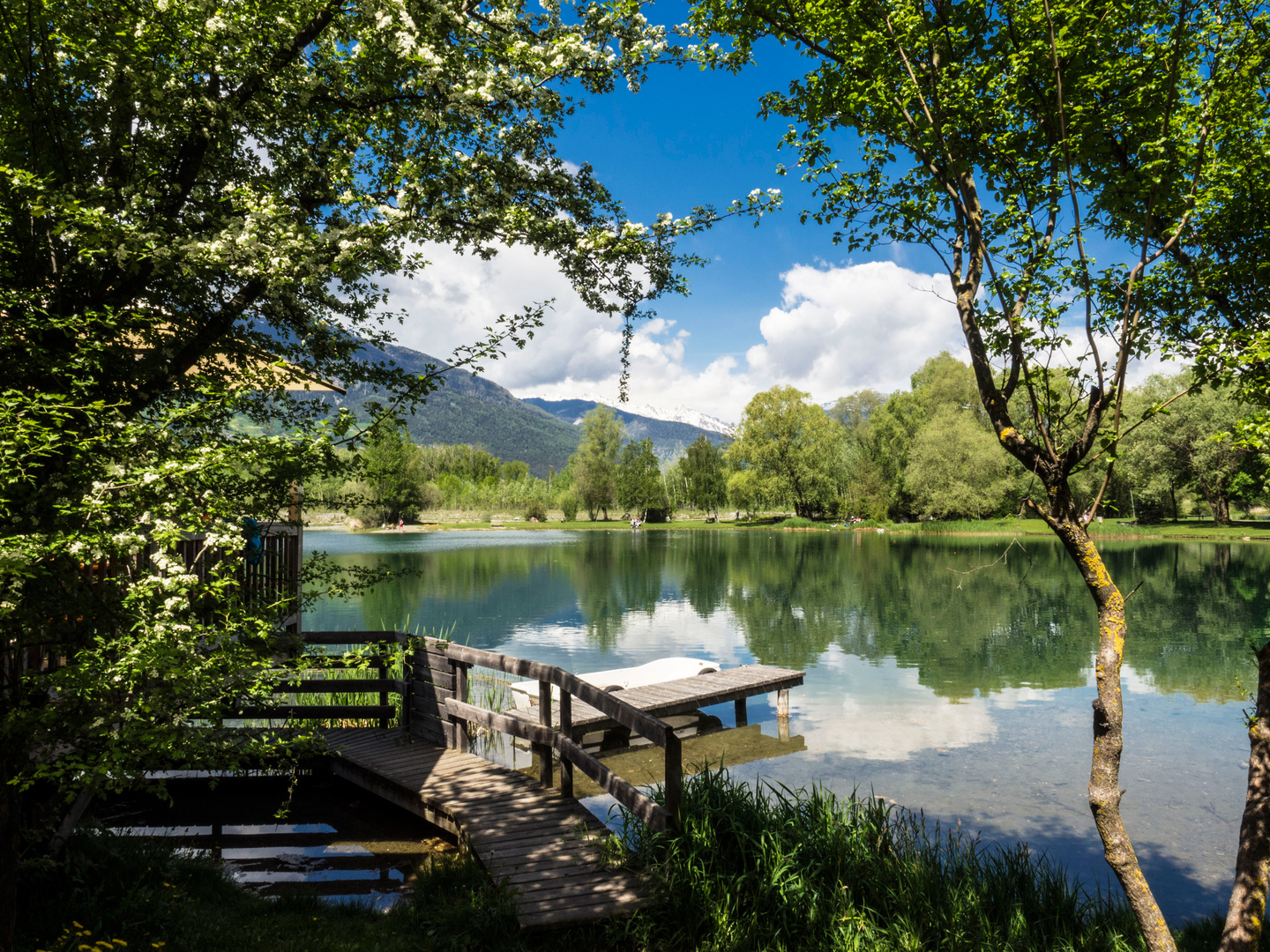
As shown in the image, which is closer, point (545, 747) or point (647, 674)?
point (545, 747)

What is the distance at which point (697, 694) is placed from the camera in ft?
38.9

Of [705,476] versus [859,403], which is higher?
[859,403]

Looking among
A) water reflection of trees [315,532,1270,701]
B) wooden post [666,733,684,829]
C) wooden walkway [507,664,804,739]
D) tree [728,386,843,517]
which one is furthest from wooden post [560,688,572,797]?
tree [728,386,843,517]

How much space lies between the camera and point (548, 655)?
17172 mm

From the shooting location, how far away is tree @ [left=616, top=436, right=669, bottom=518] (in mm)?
84000

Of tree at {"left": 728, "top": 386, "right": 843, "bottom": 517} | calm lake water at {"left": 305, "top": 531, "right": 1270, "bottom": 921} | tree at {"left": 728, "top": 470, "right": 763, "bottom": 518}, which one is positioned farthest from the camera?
tree at {"left": 728, "top": 470, "right": 763, "bottom": 518}

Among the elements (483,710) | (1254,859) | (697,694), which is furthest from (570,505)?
(1254,859)

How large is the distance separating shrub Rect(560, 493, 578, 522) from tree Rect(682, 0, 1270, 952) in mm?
84081

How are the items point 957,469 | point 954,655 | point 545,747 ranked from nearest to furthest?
point 545,747
point 954,655
point 957,469

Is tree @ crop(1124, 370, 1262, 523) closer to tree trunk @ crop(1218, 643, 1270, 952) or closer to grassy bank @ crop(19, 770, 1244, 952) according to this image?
grassy bank @ crop(19, 770, 1244, 952)

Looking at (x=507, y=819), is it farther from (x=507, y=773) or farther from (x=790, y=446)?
(x=790, y=446)

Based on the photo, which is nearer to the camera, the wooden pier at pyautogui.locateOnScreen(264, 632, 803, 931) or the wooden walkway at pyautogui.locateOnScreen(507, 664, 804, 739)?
the wooden pier at pyautogui.locateOnScreen(264, 632, 803, 931)

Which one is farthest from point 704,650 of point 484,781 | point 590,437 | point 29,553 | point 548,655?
point 590,437

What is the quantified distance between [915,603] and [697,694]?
15401mm
